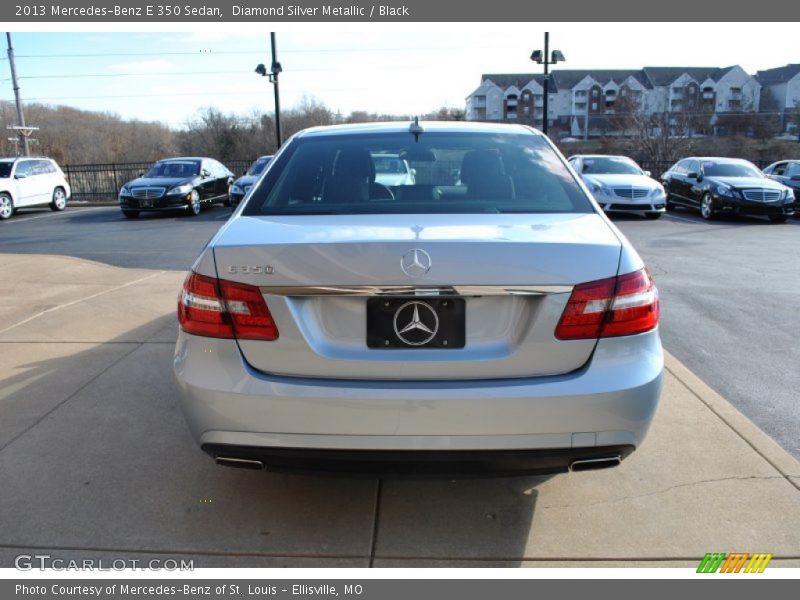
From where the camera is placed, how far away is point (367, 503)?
3.05m

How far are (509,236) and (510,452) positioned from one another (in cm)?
79

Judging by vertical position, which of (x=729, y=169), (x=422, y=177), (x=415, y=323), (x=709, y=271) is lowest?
(x=709, y=271)

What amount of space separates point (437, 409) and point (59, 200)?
22355mm

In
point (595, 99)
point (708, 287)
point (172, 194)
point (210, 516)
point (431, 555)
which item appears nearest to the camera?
point (431, 555)

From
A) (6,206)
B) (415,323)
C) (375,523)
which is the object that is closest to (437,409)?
(415,323)

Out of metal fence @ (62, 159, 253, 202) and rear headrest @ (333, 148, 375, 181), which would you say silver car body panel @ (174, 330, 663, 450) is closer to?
rear headrest @ (333, 148, 375, 181)

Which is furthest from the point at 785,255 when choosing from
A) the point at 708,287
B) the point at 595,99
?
the point at 595,99

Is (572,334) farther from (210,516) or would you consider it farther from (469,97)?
(469,97)

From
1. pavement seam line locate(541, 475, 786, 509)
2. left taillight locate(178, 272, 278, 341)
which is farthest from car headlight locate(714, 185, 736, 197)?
left taillight locate(178, 272, 278, 341)

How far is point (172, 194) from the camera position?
17.3 metres

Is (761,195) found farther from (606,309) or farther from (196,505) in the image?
(196,505)

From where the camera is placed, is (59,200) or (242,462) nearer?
(242,462)

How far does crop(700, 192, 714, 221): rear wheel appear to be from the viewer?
16.1 metres

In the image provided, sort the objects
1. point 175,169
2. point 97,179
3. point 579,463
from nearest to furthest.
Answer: point 579,463, point 175,169, point 97,179
